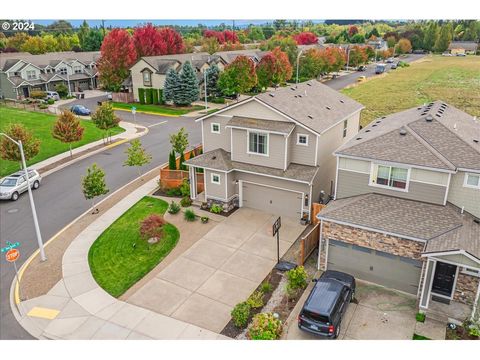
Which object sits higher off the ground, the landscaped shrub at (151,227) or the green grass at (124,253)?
the landscaped shrub at (151,227)

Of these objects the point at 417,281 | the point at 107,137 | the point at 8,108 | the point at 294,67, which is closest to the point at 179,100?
the point at 107,137

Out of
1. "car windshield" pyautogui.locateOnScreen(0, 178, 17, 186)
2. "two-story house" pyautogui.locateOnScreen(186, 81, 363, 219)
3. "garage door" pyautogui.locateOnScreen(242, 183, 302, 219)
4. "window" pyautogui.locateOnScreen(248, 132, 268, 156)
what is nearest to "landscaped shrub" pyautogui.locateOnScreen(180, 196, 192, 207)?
"two-story house" pyautogui.locateOnScreen(186, 81, 363, 219)

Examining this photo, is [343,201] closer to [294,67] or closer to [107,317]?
[107,317]

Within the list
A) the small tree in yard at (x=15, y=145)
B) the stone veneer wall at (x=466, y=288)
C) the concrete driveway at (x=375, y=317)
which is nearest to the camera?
the concrete driveway at (x=375, y=317)

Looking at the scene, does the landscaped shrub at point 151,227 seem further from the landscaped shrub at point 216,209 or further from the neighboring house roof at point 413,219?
the neighboring house roof at point 413,219

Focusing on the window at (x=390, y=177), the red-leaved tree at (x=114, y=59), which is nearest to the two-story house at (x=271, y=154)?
the window at (x=390, y=177)

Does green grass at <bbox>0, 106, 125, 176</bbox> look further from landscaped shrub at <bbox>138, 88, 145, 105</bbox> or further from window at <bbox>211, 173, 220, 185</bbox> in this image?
window at <bbox>211, 173, 220, 185</bbox>
